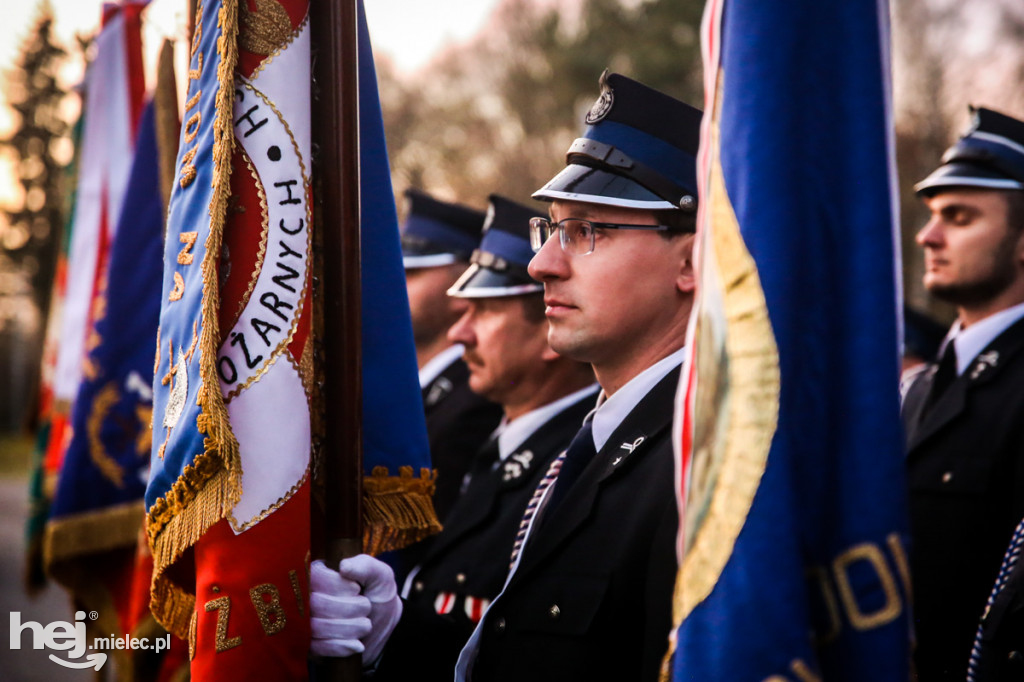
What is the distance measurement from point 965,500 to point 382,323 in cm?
226

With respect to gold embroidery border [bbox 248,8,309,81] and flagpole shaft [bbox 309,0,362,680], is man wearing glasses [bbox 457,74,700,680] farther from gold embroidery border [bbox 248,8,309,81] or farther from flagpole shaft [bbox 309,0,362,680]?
gold embroidery border [bbox 248,8,309,81]

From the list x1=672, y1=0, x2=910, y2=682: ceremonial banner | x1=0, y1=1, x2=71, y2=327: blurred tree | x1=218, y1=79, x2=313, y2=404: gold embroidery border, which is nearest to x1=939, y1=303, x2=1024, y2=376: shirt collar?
x1=672, y1=0, x2=910, y2=682: ceremonial banner

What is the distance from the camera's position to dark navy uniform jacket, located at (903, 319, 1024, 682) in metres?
3.30

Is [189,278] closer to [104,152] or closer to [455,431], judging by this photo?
[455,431]

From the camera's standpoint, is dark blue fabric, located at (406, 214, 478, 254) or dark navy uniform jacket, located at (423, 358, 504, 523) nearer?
dark navy uniform jacket, located at (423, 358, 504, 523)

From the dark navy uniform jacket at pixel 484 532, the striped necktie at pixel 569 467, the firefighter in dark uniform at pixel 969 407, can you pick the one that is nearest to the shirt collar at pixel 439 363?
the dark navy uniform jacket at pixel 484 532

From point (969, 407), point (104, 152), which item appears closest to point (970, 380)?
point (969, 407)

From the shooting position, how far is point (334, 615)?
2.35m

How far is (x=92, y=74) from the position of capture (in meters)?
5.80

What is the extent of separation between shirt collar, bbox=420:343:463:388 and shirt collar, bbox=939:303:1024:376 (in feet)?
8.96

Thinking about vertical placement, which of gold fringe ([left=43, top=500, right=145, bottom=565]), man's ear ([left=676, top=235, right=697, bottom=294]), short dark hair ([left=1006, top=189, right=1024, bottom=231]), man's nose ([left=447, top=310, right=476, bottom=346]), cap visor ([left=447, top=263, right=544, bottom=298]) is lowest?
gold fringe ([left=43, top=500, right=145, bottom=565])

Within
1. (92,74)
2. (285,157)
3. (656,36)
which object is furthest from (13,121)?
(285,157)

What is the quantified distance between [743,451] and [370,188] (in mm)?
1629

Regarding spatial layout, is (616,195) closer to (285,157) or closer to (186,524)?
(285,157)
